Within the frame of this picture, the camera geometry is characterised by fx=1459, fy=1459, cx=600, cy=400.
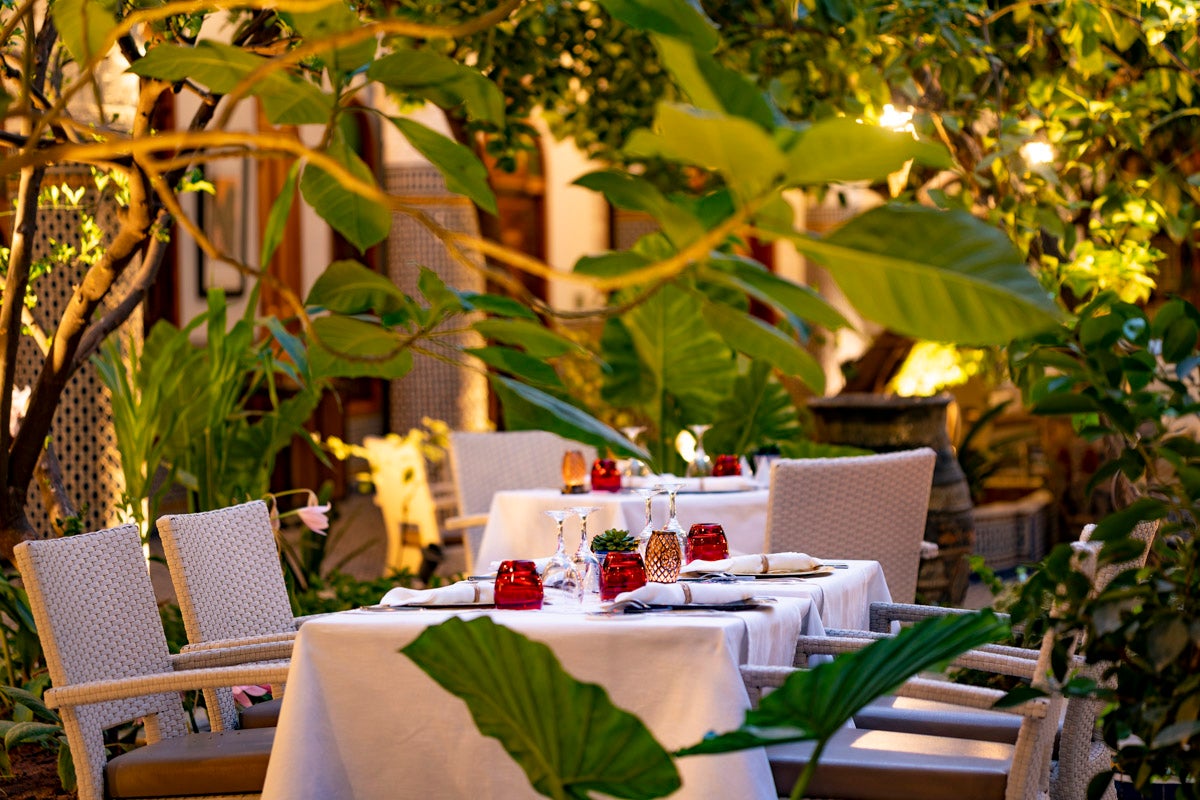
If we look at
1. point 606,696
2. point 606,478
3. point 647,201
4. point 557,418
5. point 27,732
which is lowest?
point 27,732

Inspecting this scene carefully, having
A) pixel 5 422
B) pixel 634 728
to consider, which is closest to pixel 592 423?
pixel 634 728

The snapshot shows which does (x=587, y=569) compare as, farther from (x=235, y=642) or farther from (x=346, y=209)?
(x=346, y=209)

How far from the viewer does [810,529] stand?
3590mm

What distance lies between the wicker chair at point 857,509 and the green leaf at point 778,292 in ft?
9.11

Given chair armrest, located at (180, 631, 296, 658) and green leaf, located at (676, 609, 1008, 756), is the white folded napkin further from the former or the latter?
green leaf, located at (676, 609, 1008, 756)

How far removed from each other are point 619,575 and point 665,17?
173 cm

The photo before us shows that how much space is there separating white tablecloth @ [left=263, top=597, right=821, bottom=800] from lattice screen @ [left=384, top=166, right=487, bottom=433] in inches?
274

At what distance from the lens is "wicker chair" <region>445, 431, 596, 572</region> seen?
5.36 m

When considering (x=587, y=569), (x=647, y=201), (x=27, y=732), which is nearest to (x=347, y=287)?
(x=647, y=201)

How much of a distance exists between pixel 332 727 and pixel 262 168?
24.4 ft

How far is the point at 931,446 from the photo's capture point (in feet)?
17.7

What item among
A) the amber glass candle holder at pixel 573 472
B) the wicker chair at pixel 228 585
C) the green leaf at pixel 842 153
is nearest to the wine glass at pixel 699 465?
the amber glass candle holder at pixel 573 472

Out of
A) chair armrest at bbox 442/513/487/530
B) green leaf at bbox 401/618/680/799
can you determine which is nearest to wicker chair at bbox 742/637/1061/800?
green leaf at bbox 401/618/680/799

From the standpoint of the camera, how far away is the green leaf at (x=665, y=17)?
83cm
